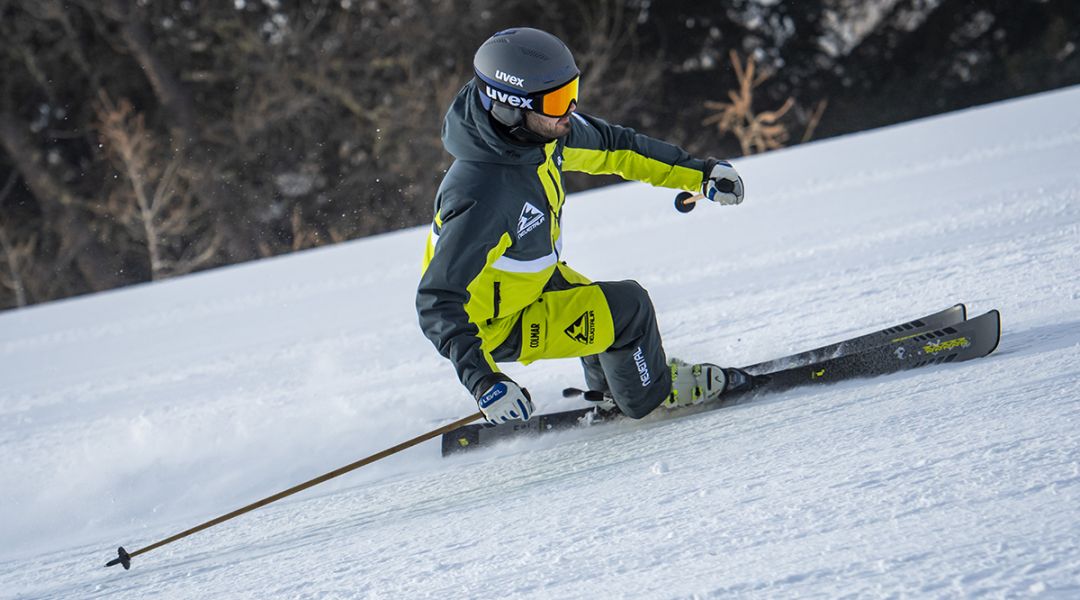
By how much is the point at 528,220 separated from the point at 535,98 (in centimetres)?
33

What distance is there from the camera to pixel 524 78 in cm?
263

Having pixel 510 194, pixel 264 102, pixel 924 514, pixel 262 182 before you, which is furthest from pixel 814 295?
pixel 262 182

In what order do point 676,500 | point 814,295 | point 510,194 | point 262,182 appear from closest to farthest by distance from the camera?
point 676,500, point 510,194, point 814,295, point 262,182

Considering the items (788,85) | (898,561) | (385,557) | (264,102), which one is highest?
(264,102)

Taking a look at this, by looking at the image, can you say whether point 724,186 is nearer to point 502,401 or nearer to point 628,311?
point 628,311

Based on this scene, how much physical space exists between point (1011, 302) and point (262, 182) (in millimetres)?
16272

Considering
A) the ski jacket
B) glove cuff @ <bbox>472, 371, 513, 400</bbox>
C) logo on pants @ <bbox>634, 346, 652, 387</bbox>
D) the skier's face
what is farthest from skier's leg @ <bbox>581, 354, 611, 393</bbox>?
the skier's face

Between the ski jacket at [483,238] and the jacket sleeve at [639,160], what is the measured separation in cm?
28

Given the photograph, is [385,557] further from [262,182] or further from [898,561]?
[262,182]

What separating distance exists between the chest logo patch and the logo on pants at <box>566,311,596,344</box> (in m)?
0.34

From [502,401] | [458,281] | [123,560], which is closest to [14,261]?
[123,560]

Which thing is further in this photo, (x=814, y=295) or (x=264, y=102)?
(x=264, y=102)

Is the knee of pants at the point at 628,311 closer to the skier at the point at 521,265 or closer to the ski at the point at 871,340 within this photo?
the skier at the point at 521,265

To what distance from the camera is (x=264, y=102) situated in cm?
1655
